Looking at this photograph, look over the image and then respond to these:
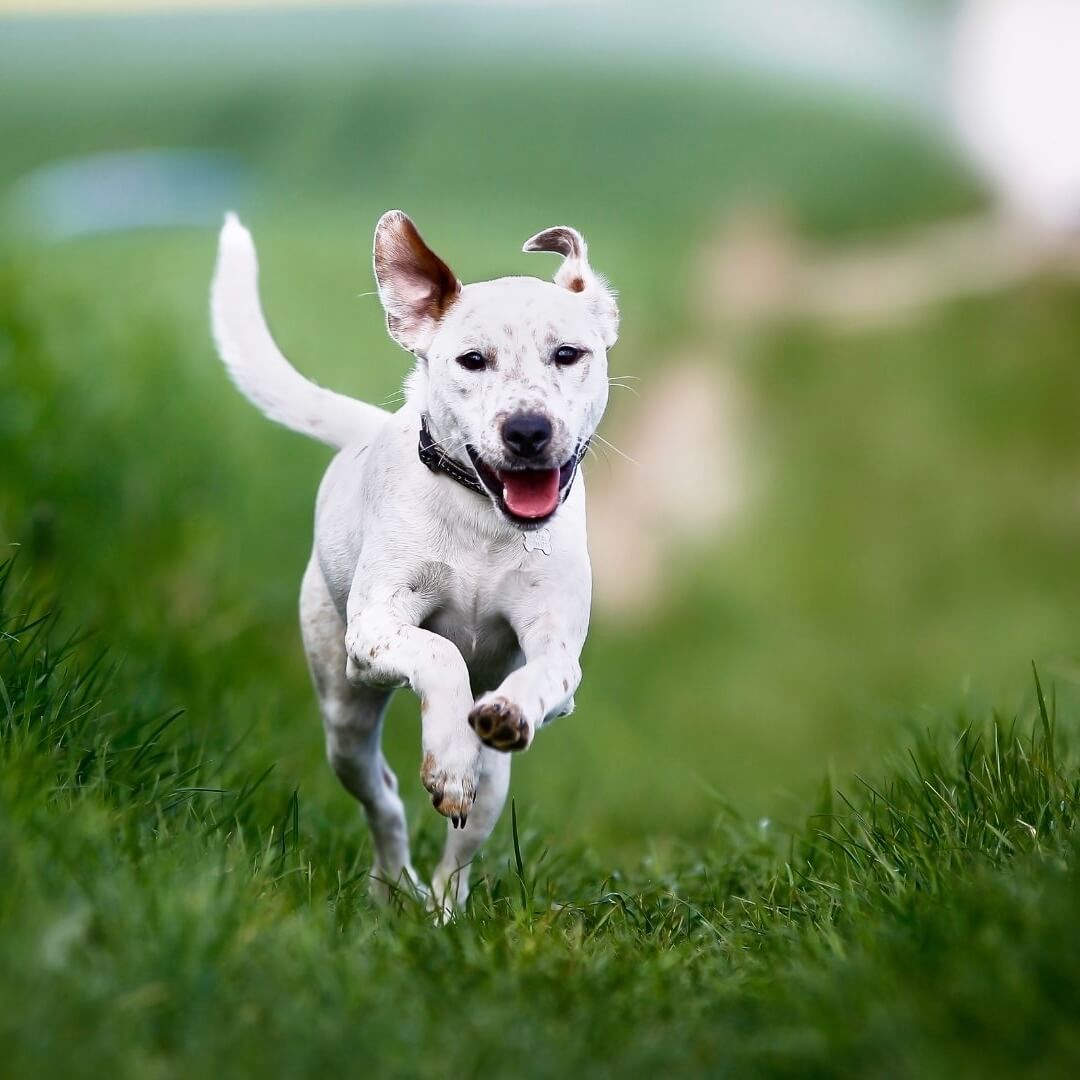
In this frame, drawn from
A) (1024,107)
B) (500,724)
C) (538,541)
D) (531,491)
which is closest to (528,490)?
(531,491)

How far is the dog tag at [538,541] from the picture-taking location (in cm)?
438

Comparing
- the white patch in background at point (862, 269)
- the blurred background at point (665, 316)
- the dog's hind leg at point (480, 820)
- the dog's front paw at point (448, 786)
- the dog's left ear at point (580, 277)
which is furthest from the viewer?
the white patch in background at point (862, 269)

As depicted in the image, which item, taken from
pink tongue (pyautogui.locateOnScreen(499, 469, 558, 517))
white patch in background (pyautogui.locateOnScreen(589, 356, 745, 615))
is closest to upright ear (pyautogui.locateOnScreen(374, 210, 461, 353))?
pink tongue (pyautogui.locateOnScreen(499, 469, 558, 517))

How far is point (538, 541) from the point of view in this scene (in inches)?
173

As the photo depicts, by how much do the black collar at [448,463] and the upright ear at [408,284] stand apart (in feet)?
0.82

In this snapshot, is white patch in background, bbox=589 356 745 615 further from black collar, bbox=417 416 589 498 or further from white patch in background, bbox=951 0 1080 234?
black collar, bbox=417 416 589 498

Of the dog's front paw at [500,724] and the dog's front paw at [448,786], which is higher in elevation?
the dog's front paw at [500,724]

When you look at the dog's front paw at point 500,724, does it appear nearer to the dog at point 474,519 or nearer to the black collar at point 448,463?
the dog at point 474,519

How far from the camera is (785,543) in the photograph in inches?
604

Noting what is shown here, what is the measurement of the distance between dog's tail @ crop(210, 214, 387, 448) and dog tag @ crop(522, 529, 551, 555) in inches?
42.2

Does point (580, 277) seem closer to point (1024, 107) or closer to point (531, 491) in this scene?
point (531, 491)

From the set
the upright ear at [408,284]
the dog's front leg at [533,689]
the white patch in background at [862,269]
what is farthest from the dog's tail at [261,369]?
the white patch in background at [862,269]

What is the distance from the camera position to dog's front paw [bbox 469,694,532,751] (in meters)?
3.77

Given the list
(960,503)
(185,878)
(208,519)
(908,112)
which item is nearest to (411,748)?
(208,519)
